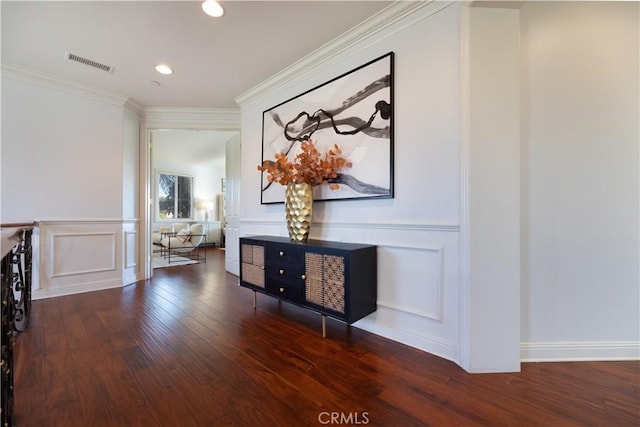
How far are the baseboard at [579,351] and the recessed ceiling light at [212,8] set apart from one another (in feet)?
10.1

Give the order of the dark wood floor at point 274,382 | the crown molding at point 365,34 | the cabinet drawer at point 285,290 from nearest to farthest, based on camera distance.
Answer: the dark wood floor at point 274,382, the crown molding at point 365,34, the cabinet drawer at point 285,290

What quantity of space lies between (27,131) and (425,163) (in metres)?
4.03

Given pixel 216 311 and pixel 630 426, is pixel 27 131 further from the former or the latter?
pixel 630 426

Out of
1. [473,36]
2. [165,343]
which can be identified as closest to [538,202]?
[473,36]

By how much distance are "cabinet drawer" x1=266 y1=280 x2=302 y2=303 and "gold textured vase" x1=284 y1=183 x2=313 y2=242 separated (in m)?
0.40

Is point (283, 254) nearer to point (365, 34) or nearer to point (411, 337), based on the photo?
point (411, 337)

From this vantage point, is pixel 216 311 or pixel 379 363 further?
pixel 216 311

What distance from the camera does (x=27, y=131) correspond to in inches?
110

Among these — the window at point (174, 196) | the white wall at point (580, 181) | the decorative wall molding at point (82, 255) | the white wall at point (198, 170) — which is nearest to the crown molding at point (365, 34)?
the white wall at point (580, 181)

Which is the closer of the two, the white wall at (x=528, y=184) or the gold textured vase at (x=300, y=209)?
the white wall at (x=528, y=184)

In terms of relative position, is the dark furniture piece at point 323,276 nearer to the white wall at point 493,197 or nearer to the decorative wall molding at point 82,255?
the white wall at point 493,197


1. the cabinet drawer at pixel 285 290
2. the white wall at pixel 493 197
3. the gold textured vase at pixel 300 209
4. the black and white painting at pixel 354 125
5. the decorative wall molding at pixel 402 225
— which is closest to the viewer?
the white wall at pixel 493 197

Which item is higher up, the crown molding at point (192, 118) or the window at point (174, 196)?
the crown molding at point (192, 118)

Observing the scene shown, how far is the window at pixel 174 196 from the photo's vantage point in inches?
305
